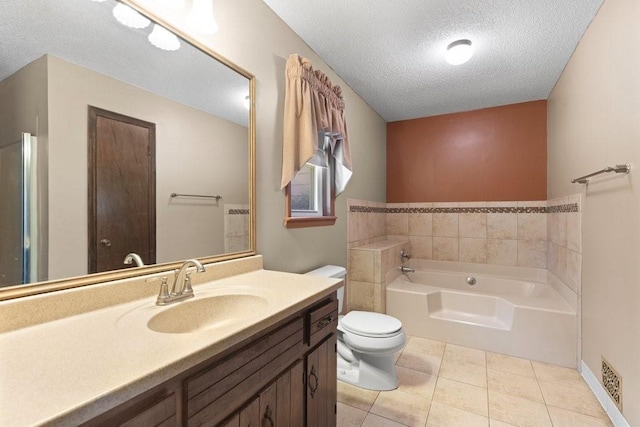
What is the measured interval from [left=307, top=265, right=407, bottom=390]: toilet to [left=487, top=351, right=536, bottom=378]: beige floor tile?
2.81 ft

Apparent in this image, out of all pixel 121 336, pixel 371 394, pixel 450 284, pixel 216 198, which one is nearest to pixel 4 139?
pixel 121 336

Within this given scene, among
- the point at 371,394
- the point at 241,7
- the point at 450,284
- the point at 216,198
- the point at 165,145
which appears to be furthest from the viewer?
the point at 450,284


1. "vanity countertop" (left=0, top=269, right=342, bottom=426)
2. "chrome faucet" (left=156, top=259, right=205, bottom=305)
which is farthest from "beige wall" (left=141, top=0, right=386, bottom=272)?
"vanity countertop" (left=0, top=269, right=342, bottom=426)

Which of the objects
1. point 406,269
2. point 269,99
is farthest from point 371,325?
point 269,99

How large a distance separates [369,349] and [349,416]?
14.6 inches

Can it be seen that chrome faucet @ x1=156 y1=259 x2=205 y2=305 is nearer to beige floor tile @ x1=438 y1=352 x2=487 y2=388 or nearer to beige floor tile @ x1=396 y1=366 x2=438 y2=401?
beige floor tile @ x1=396 y1=366 x2=438 y2=401

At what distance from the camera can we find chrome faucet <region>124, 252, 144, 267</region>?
1042 mm

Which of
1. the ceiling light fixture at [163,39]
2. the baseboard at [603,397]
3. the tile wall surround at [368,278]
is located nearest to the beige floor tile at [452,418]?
the baseboard at [603,397]

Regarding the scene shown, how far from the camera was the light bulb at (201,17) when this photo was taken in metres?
1.27

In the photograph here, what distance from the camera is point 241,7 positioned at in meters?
1.53

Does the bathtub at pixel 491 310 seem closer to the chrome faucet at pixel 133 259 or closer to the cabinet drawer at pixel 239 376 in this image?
the cabinet drawer at pixel 239 376

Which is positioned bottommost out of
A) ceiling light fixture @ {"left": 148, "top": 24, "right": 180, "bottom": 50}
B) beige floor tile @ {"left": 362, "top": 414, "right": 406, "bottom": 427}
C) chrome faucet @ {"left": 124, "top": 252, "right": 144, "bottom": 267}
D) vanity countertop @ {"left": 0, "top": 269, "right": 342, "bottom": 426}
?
beige floor tile @ {"left": 362, "top": 414, "right": 406, "bottom": 427}

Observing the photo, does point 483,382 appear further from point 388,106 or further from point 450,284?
point 388,106

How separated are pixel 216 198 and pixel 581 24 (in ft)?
8.20
